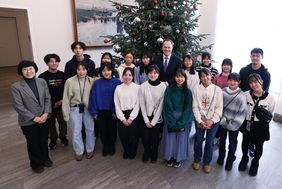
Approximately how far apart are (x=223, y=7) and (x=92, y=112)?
3.73m

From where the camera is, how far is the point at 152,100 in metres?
2.22

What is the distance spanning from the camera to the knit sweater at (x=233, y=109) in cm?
204

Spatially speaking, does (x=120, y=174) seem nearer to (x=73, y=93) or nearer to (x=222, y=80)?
(x=73, y=93)

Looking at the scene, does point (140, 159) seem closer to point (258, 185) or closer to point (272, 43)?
point (258, 185)

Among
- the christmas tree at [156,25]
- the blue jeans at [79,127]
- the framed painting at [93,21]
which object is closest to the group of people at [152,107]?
the blue jeans at [79,127]

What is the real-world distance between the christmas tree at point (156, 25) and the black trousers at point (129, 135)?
4.36ft

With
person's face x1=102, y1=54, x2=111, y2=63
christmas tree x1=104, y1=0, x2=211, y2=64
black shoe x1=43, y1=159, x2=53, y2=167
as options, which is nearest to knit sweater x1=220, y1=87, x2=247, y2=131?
christmas tree x1=104, y1=0, x2=211, y2=64

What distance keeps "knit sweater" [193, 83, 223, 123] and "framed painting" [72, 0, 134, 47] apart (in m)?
3.19

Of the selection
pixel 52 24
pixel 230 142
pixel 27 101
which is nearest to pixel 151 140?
pixel 230 142

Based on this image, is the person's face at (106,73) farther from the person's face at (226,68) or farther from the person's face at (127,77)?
the person's face at (226,68)

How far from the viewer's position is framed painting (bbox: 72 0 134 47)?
4.70m

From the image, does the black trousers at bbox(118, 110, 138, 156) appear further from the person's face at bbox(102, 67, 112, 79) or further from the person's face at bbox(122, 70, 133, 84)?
the person's face at bbox(102, 67, 112, 79)

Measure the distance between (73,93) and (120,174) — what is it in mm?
1067

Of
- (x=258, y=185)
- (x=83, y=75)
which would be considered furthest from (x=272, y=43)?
(x=83, y=75)
